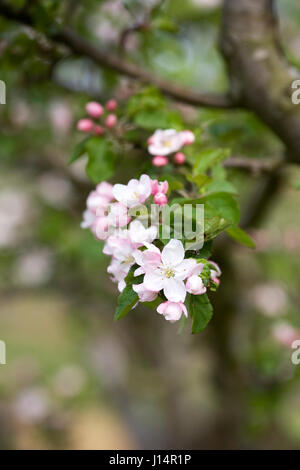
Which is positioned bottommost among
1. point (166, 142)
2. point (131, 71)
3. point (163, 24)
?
point (166, 142)

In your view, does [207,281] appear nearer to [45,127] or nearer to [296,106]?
[296,106]

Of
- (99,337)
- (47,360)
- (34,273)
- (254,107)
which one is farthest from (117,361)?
(254,107)

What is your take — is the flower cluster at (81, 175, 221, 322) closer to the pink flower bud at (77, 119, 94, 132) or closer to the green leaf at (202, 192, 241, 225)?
the green leaf at (202, 192, 241, 225)

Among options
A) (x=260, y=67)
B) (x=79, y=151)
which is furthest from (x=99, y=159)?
(x=260, y=67)

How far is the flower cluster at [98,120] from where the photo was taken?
4.17ft

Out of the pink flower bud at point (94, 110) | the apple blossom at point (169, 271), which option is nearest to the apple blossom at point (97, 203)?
the apple blossom at point (169, 271)

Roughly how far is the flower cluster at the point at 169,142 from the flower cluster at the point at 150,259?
23 cm

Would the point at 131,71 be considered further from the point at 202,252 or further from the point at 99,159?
the point at 202,252

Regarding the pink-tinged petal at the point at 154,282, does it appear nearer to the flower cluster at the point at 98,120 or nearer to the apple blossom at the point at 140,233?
the apple blossom at the point at 140,233

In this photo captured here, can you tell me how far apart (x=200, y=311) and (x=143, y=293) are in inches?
4.0

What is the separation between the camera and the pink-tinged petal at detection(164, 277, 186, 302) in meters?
0.78

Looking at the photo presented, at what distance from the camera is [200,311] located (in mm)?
806

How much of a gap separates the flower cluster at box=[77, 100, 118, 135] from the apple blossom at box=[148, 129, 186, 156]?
0.20 meters

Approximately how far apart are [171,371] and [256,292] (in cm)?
119
